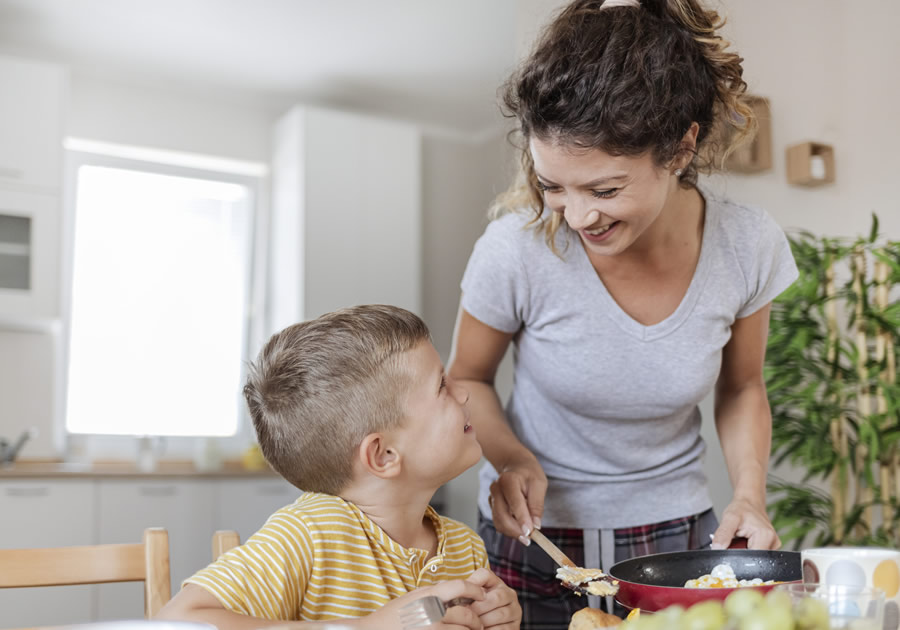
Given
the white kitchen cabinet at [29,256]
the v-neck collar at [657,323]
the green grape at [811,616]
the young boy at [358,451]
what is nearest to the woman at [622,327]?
the v-neck collar at [657,323]

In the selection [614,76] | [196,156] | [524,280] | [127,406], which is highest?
[196,156]

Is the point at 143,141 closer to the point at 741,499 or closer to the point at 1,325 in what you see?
the point at 1,325

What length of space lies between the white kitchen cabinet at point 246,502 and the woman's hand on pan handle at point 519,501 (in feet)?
10.1

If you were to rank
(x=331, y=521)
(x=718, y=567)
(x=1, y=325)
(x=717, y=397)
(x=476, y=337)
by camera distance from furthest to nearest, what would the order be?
(x=1, y=325), (x=717, y=397), (x=476, y=337), (x=331, y=521), (x=718, y=567)

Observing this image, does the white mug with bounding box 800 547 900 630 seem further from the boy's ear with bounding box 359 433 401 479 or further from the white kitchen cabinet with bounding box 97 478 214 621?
the white kitchen cabinet with bounding box 97 478 214 621

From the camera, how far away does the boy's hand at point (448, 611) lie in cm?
80

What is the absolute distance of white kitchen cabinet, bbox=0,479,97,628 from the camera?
3.59m

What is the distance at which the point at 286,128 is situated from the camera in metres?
5.03

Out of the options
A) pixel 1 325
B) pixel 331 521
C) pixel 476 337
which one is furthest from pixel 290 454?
pixel 1 325

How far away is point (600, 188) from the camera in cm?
113

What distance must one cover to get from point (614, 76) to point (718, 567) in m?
0.59

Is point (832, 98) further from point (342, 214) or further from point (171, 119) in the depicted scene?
point (171, 119)

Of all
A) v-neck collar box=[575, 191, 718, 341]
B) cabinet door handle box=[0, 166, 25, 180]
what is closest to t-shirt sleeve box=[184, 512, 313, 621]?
v-neck collar box=[575, 191, 718, 341]

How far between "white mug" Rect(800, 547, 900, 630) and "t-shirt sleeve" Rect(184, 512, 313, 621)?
0.54m
